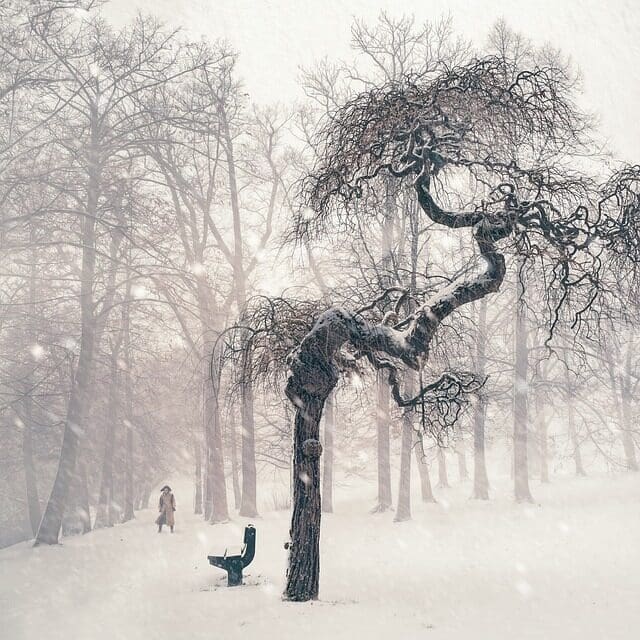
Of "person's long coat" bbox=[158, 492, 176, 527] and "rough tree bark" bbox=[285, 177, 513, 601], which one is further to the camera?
"person's long coat" bbox=[158, 492, 176, 527]

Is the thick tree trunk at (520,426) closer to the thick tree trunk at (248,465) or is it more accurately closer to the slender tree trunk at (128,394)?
the thick tree trunk at (248,465)

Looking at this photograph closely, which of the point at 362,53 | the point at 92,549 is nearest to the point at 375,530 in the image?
the point at 92,549

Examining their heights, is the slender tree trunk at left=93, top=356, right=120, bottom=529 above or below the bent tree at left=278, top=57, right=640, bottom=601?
below

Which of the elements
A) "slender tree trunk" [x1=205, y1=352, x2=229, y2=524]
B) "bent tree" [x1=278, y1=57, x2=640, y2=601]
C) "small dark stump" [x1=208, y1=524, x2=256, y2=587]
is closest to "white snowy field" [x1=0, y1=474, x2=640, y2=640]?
"small dark stump" [x1=208, y1=524, x2=256, y2=587]

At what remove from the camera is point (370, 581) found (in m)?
11.1

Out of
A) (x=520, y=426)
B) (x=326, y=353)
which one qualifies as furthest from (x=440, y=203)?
(x=520, y=426)

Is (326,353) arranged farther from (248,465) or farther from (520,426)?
(520,426)

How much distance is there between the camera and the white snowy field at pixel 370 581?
7816mm

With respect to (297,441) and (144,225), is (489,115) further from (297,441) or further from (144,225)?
(144,225)

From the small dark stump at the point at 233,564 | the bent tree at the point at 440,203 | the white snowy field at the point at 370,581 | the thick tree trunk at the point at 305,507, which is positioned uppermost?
the bent tree at the point at 440,203

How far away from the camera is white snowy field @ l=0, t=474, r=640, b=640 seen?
25.6 ft

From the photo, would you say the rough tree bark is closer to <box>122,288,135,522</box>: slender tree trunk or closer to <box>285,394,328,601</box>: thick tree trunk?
<box>285,394,328,601</box>: thick tree trunk

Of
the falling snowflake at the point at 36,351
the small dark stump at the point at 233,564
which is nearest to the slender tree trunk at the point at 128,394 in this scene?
the falling snowflake at the point at 36,351

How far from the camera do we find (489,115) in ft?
27.3
